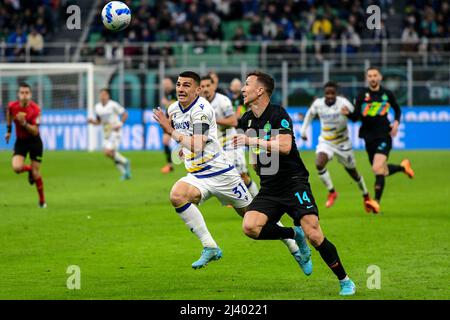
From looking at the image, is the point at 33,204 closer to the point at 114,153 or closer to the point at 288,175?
the point at 114,153

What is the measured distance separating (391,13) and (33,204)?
24128 mm

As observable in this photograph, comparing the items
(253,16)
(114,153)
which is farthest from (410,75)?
(114,153)

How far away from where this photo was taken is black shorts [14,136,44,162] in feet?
61.3

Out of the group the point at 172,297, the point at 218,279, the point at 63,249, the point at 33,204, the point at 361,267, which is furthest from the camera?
the point at 33,204

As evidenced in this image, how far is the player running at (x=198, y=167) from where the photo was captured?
11086mm

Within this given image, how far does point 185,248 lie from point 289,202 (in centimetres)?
382

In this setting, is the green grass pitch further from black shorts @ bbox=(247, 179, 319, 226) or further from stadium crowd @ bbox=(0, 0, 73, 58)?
stadium crowd @ bbox=(0, 0, 73, 58)

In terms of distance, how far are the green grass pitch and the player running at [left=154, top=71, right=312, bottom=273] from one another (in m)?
0.71

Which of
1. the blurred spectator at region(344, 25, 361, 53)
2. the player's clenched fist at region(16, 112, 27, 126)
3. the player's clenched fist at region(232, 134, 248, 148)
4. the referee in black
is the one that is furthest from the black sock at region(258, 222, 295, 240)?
the blurred spectator at region(344, 25, 361, 53)

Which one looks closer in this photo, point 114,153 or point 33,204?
point 33,204

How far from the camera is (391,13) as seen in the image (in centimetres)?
3966

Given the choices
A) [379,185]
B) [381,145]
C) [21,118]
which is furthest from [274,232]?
[21,118]

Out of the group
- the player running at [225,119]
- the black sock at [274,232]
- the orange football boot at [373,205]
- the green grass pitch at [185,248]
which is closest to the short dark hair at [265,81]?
the black sock at [274,232]

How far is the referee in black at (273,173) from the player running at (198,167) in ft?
3.61
